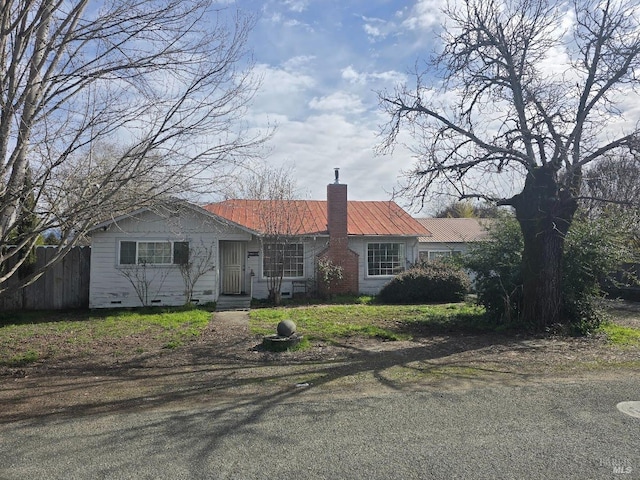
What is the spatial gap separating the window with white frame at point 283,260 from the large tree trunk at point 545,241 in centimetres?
889

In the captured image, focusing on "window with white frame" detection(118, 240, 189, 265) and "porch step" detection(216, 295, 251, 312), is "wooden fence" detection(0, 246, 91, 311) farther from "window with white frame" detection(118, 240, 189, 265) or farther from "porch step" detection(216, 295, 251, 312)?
"porch step" detection(216, 295, 251, 312)

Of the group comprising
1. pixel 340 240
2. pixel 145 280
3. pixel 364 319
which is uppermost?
pixel 340 240

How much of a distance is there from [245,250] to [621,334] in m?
12.6

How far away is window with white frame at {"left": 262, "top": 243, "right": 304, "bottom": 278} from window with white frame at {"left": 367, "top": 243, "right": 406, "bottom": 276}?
3.17 metres

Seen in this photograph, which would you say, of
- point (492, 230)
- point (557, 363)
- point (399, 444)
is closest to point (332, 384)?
point (399, 444)

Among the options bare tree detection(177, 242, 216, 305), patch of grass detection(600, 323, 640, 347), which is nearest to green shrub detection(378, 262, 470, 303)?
patch of grass detection(600, 323, 640, 347)

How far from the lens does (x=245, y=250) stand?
18000 millimetres

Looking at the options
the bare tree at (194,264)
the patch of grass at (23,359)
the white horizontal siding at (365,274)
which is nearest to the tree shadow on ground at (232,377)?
the patch of grass at (23,359)

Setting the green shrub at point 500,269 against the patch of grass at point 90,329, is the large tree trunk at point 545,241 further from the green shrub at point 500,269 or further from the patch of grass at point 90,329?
the patch of grass at point 90,329

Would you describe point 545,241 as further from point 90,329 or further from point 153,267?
point 153,267

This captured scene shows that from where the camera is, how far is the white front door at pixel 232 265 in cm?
1806

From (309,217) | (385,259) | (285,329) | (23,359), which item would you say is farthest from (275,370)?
(309,217)

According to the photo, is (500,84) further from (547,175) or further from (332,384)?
(332,384)

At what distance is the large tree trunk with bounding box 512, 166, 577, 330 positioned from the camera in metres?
10.8
